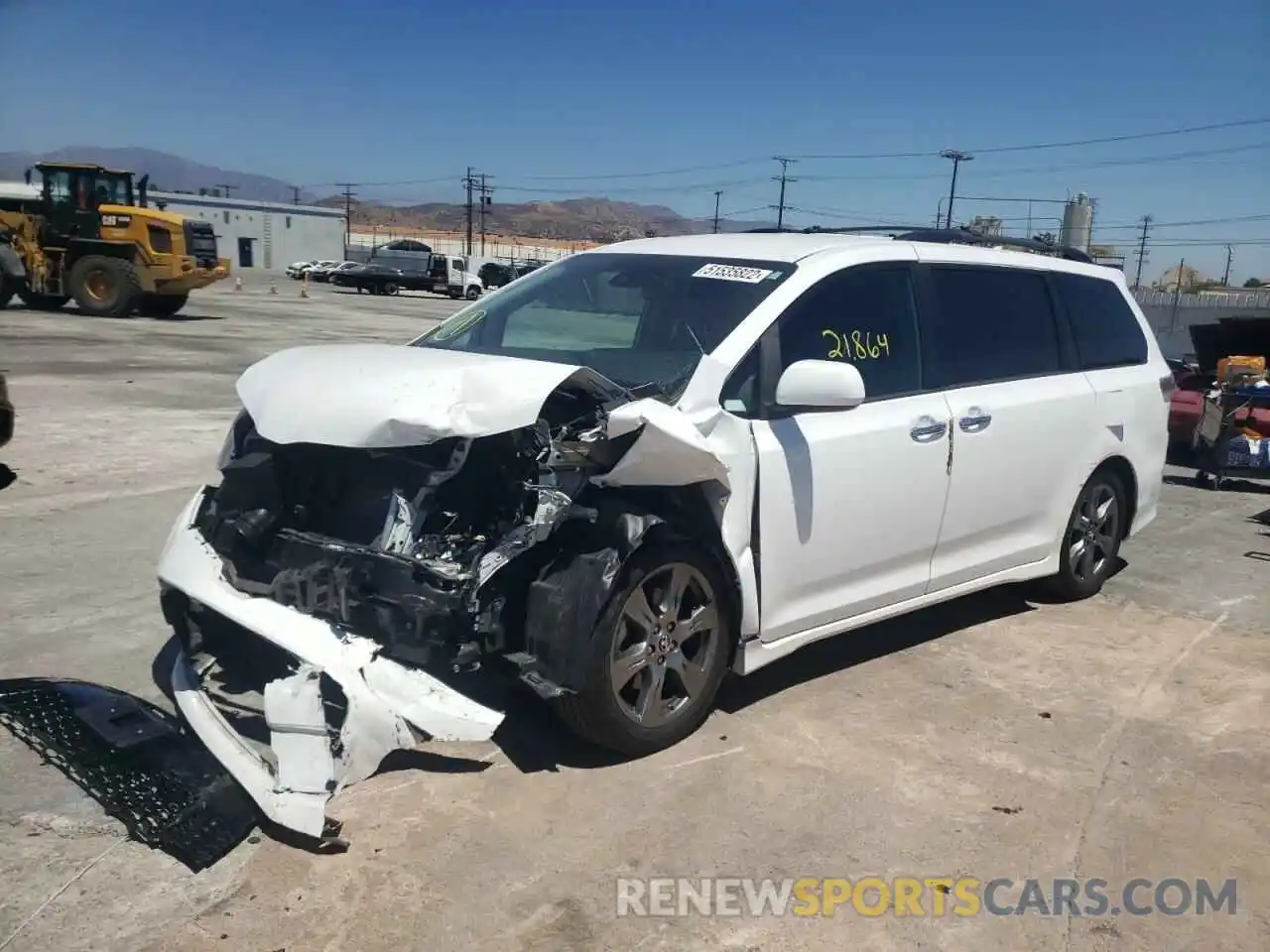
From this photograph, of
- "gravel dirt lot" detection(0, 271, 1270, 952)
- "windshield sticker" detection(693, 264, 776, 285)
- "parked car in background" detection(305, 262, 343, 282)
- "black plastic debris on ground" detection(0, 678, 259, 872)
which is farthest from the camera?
"parked car in background" detection(305, 262, 343, 282)

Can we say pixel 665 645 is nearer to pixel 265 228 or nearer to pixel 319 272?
pixel 319 272

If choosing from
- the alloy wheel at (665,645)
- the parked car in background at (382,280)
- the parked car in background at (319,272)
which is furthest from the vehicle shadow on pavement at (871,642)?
the parked car in background at (319,272)

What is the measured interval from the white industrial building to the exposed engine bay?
68.4 meters

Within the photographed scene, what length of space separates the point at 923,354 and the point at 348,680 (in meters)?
2.78

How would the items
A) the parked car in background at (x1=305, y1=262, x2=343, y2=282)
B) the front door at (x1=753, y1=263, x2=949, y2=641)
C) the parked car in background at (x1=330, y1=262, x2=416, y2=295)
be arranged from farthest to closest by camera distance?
the parked car in background at (x1=305, y1=262, x2=343, y2=282) → the parked car in background at (x1=330, y1=262, x2=416, y2=295) → the front door at (x1=753, y1=263, x2=949, y2=641)

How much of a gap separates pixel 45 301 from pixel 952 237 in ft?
73.5

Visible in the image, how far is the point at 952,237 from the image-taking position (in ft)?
17.9

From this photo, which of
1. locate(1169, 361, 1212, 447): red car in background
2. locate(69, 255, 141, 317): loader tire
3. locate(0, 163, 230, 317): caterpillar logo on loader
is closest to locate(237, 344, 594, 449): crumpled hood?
locate(1169, 361, 1212, 447): red car in background

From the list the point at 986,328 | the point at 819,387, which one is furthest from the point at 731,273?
the point at 986,328

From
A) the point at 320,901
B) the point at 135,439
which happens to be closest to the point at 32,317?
the point at 135,439

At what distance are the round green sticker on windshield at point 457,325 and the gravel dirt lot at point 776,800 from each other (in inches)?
68.8

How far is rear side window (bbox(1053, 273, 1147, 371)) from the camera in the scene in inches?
222

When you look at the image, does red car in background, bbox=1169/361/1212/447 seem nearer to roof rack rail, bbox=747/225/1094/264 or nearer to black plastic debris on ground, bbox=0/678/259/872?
roof rack rail, bbox=747/225/1094/264

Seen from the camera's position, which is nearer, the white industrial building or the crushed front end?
the crushed front end
